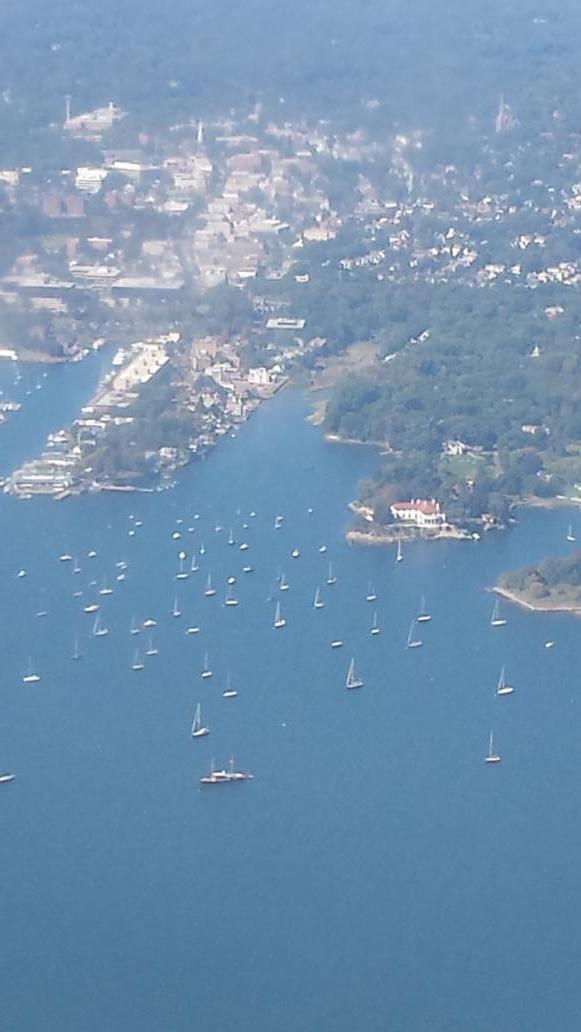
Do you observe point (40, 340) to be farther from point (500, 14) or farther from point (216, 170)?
point (500, 14)

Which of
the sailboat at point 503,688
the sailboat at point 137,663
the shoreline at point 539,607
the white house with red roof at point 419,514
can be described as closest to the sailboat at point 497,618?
the shoreline at point 539,607

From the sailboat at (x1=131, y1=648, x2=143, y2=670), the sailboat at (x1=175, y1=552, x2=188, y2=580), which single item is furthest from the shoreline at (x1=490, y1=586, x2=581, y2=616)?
the sailboat at (x1=131, y1=648, x2=143, y2=670)

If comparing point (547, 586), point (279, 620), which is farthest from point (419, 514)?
point (279, 620)

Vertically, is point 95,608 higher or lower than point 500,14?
higher

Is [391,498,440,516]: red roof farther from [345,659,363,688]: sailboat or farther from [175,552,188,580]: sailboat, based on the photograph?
[345,659,363,688]: sailboat

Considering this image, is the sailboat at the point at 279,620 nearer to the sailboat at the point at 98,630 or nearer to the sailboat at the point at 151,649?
the sailboat at the point at 151,649

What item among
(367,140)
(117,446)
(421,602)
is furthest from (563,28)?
(421,602)
